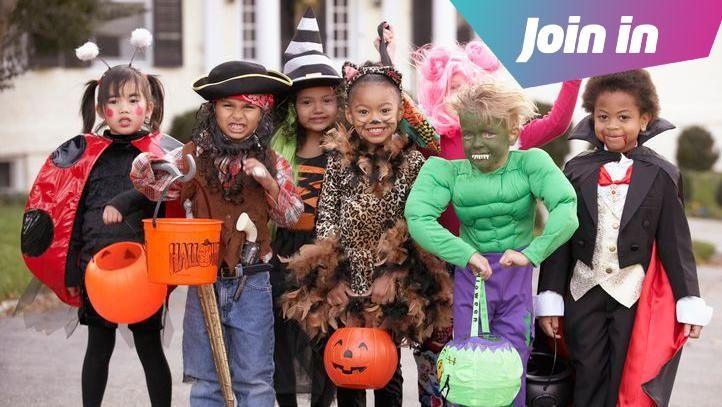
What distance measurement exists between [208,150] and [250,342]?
816 millimetres

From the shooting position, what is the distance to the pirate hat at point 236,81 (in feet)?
15.1

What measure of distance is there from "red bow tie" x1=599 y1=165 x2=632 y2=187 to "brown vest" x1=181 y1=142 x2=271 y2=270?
140 centimetres

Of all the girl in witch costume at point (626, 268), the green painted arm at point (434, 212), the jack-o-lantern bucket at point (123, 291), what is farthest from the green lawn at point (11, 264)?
the girl in witch costume at point (626, 268)

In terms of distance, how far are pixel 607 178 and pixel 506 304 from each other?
719mm

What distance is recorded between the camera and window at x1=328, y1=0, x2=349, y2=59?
20.3 m

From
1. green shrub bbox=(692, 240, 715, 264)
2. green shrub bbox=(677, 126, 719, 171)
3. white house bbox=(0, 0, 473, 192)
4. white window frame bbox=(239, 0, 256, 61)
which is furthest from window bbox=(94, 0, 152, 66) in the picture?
green shrub bbox=(692, 240, 715, 264)

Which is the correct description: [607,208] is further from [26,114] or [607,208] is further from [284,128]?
[26,114]

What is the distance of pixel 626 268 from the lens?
462 centimetres

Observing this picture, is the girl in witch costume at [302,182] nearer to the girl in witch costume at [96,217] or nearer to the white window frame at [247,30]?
the girl in witch costume at [96,217]

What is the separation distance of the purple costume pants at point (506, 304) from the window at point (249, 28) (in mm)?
16062

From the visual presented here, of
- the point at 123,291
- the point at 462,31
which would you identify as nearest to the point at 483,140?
the point at 123,291

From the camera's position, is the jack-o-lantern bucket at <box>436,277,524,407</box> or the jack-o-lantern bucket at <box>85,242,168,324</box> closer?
the jack-o-lantern bucket at <box>436,277,524,407</box>

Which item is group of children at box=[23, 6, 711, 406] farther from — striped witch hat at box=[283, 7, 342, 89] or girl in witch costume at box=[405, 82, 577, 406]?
striped witch hat at box=[283, 7, 342, 89]

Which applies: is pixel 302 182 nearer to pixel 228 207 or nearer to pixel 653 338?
pixel 228 207
